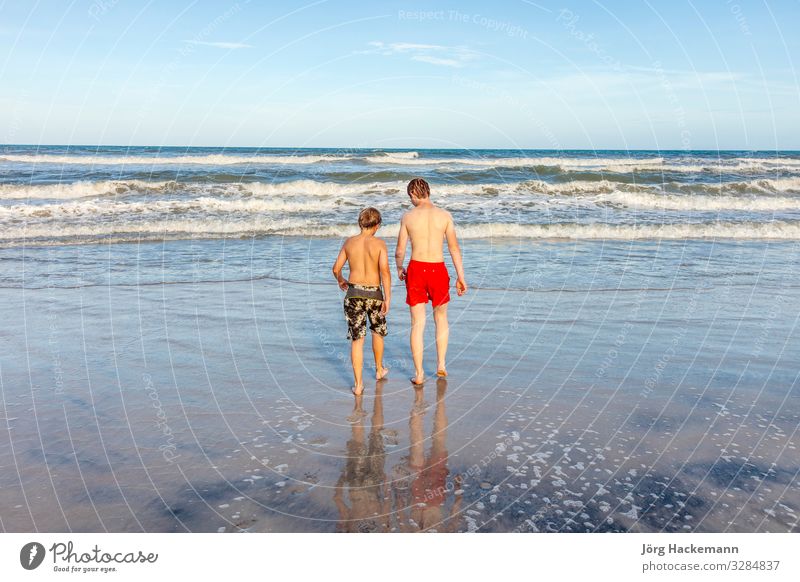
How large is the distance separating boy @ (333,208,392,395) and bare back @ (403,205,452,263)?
535 millimetres

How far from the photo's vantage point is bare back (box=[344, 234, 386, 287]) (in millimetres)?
6867

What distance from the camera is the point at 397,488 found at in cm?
479

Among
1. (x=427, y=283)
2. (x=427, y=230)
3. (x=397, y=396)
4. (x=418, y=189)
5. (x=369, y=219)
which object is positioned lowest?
(x=397, y=396)

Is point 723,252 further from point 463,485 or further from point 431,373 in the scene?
point 463,485

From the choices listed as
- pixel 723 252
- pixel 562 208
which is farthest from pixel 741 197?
pixel 723 252

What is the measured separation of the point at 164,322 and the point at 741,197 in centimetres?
2973

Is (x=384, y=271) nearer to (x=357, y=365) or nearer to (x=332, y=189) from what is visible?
(x=357, y=365)

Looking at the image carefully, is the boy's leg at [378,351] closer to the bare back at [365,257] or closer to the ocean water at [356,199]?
the bare back at [365,257]

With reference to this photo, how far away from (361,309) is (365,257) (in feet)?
1.94

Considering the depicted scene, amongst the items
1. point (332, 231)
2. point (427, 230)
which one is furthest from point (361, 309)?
point (332, 231)

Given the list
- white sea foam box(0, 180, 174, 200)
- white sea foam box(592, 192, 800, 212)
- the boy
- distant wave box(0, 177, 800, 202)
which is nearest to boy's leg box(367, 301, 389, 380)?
the boy

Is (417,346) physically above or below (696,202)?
below

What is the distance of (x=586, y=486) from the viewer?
191 inches

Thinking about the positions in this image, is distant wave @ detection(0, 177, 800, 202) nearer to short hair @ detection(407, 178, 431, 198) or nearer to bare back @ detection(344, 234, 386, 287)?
short hair @ detection(407, 178, 431, 198)
